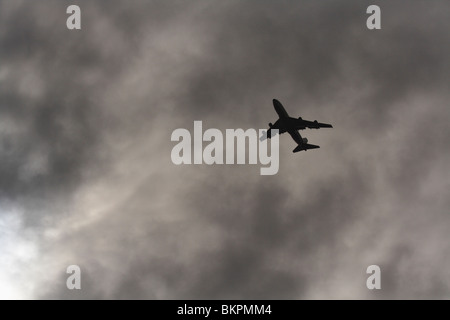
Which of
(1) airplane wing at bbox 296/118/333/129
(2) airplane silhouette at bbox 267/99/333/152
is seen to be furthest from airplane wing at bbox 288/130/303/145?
(1) airplane wing at bbox 296/118/333/129

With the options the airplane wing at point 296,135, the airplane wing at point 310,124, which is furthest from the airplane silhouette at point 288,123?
the airplane wing at point 296,135

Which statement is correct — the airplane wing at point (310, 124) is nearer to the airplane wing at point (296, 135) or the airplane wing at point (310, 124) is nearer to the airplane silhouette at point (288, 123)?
the airplane silhouette at point (288, 123)

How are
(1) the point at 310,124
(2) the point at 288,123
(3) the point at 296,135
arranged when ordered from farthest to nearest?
(3) the point at 296,135 < (2) the point at 288,123 < (1) the point at 310,124

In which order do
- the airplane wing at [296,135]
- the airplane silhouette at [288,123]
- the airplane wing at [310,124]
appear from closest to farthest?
the airplane wing at [310,124] → the airplane silhouette at [288,123] → the airplane wing at [296,135]

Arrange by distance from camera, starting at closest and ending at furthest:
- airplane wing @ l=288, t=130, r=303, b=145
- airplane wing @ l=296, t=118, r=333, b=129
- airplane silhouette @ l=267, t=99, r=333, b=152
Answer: airplane wing @ l=296, t=118, r=333, b=129
airplane silhouette @ l=267, t=99, r=333, b=152
airplane wing @ l=288, t=130, r=303, b=145

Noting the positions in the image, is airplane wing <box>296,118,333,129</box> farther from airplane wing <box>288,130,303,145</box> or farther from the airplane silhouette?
airplane wing <box>288,130,303,145</box>

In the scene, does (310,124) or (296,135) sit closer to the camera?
(310,124)

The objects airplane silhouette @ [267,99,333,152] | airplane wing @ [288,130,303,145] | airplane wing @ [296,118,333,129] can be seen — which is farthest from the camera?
airplane wing @ [288,130,303,145]

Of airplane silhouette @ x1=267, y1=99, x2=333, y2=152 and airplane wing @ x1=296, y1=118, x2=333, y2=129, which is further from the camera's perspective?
airplane silhouette @ x1=267, y1=99, x2=333, y2=152

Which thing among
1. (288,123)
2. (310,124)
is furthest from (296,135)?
(310,124)

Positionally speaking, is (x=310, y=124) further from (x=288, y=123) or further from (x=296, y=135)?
(x=296, y=135)
